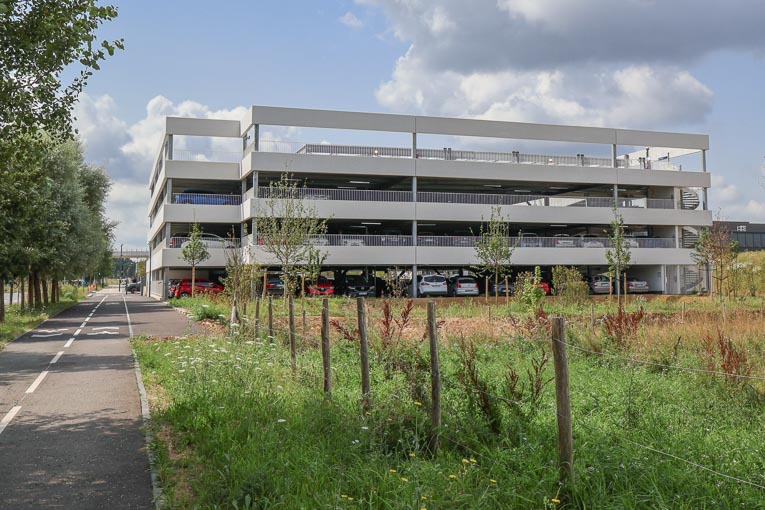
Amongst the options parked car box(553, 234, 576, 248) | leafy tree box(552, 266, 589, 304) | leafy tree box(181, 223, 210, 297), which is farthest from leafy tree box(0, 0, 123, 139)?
parked car box(553, 234, 576, 248)

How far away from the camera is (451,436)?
20.6 ft

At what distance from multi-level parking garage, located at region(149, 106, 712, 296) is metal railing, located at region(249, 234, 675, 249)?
0.09m

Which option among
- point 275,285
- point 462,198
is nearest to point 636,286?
point 462,198

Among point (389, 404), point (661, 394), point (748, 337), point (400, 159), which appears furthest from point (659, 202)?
point (389, 404)

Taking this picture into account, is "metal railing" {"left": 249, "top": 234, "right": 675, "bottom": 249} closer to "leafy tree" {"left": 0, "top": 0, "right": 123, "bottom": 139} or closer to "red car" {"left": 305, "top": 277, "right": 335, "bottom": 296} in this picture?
"red car" {"left": 305, "top": 277, "right": 335, "bottom": 296}

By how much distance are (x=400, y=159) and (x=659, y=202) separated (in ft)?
73.6

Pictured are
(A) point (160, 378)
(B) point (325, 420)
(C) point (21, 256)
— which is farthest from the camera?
(C) point (21, 256)

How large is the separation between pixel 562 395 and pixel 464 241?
43.3 m

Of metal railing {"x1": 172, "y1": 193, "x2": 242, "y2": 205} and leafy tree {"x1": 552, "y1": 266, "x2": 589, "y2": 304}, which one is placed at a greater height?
metal railing {"x1": 172, "y1": 193, "x2": 242, "y2": 205}

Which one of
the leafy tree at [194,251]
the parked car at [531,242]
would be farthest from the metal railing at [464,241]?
the leafy tree at [194,251]

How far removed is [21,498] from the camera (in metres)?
5.80

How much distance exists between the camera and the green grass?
4.92 meters

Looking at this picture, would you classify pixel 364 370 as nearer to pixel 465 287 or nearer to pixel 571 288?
pixel 571 288

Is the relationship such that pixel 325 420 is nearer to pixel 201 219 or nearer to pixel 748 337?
pixel 748 337
